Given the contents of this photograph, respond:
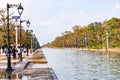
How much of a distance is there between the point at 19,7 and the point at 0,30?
31.1 m

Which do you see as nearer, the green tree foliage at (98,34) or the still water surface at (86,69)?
the still water surface at (86,69)

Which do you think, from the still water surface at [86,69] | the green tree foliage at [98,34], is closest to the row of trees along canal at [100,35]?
the green tree foliage at [98,34]

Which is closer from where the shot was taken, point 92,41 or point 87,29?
point 92,41

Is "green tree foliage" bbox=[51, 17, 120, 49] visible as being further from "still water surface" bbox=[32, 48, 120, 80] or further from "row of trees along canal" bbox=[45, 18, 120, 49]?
"still water surface" bbox=[32, 48, 120, 80]

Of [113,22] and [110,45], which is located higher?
[113,22]

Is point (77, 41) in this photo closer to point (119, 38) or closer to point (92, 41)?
point (92, 41)

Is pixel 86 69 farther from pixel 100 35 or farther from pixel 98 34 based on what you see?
pixel 98 34

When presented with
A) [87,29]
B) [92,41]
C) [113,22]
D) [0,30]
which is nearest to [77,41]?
[87,29]

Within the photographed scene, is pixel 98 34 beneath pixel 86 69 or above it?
above

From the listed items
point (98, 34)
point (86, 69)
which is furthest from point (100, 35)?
point (86, 69)

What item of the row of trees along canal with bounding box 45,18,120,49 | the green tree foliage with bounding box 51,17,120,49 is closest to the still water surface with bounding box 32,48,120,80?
the row of trees along canal with bounding box 45,18,120,49

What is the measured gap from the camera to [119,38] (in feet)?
406

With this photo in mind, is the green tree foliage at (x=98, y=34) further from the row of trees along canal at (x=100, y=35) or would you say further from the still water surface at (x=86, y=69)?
the still water surface at (x=86, y=69)

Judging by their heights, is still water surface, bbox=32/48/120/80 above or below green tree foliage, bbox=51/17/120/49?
below
